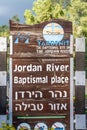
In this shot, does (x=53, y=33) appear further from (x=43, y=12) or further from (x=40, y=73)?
(x=43, y=12)

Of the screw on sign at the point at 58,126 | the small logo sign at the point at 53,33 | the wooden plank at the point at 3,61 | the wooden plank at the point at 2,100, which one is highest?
the small logo sign at the point at 53,33

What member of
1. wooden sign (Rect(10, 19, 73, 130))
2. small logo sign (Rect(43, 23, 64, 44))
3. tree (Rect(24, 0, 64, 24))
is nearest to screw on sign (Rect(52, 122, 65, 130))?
wooden sign (Rect(10, 19, 73, 130))

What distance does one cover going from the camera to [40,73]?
29.3 feet

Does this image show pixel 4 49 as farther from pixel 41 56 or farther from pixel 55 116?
pixel 55 116

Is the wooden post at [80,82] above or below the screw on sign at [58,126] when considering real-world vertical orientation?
above

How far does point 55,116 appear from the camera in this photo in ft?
29.6

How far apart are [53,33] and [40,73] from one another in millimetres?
740

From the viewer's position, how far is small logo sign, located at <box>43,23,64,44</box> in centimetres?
898

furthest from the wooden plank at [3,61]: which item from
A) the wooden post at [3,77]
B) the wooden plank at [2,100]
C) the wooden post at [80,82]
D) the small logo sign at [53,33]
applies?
the wooden post at [80,82]

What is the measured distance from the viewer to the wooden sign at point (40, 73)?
895 centimetres

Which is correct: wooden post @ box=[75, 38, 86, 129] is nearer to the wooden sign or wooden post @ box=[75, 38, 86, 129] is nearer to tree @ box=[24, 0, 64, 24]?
the wooden sign

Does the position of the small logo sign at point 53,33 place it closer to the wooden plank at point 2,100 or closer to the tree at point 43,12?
the wooden plank at point 2,100

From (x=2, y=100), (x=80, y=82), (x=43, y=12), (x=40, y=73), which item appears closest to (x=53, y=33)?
(x=40, y=73)

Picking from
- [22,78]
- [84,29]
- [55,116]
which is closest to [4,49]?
→ [22,78]
